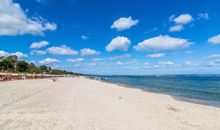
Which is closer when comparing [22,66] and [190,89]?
[190,89]

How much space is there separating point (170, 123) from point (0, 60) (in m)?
106

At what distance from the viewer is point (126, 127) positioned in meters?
8.47

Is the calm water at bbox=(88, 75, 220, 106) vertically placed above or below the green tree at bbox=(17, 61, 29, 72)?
below

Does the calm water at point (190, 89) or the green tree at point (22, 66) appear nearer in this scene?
the calm water at point (190, 89)

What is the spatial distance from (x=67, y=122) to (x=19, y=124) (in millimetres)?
1752

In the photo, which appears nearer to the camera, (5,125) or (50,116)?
(5,125)

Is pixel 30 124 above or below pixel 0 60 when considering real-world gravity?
below

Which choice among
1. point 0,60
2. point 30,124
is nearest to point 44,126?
point 30,124

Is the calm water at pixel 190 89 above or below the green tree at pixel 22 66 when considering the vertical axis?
below

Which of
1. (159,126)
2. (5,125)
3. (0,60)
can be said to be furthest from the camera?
(0,60)

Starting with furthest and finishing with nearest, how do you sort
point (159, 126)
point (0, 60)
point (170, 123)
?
point (0, 60) → point (170, 123) → point (159, 126)

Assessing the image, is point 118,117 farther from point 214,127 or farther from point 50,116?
point 214,127

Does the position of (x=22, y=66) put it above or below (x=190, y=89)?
above

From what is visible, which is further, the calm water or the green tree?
the green tree
